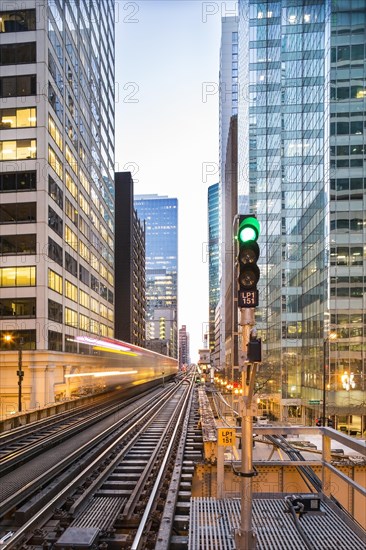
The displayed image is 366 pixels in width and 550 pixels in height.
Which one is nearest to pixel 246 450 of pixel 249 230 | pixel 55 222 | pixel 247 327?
pixel 247 327

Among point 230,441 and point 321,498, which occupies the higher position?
point 230,441

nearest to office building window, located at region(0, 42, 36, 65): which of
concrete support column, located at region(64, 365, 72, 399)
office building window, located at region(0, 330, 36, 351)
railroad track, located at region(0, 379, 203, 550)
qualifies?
office building window, located at region(0, 330, 36, 351)

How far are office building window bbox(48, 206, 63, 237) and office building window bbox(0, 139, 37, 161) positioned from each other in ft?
18.8

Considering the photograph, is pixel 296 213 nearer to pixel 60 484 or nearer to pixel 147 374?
pixel 147 374

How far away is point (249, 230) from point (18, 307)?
43124 mm

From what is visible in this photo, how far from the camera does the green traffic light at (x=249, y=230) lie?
577 centimetres

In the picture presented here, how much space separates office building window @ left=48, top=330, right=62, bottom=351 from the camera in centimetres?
4628

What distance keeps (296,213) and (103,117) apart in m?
43.4

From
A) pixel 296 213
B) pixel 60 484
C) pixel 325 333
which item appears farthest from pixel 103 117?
pixel 60 484

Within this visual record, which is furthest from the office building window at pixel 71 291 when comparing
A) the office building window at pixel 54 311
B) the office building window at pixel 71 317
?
the office building window at pixel 54 311

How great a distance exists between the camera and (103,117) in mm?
82500

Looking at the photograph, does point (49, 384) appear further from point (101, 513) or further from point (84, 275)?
point (101, 513)

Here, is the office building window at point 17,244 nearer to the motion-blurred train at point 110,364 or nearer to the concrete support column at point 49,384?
the motion-blurred train at point 110,364

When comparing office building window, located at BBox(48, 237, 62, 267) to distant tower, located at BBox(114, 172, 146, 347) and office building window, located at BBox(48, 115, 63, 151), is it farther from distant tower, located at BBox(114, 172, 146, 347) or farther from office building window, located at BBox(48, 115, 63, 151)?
distant tower, located at BBox(114, 172, 146, 347)
